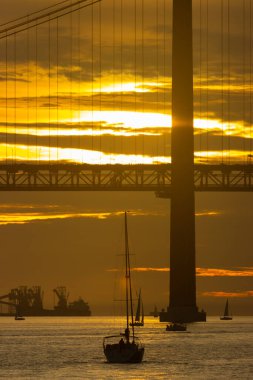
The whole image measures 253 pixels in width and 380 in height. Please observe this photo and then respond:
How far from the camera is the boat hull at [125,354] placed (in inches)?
3278

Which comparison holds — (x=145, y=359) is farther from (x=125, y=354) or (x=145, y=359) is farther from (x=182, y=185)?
(x=182, y=185)

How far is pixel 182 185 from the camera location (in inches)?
4540

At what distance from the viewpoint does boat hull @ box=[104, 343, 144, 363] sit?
273 ft

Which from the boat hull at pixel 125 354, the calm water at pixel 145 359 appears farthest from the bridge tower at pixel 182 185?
the boat hull at pixel 125 354

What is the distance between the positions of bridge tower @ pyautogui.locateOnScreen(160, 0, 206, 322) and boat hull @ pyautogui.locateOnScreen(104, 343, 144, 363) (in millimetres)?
31166

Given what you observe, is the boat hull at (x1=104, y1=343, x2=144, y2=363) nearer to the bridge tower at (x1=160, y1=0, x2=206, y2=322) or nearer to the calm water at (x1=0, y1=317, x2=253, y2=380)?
the calm water at (x1=0, y1=317, x2=253, y2=380)

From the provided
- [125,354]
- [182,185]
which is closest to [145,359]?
[125,354]

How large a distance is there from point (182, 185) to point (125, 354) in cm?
3367

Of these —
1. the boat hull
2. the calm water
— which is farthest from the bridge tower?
the boat hull

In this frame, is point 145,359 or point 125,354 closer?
point 125,354

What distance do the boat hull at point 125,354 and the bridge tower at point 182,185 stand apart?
1227 inches

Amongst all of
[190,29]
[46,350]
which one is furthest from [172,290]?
[190,29]

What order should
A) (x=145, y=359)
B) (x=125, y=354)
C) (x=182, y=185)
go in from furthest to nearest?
(x=182, y=185) < (x=145, y=359) < (x=125, y=354)

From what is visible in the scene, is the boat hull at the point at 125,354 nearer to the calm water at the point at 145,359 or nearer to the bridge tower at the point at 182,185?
the calm water at the point at 145,359
